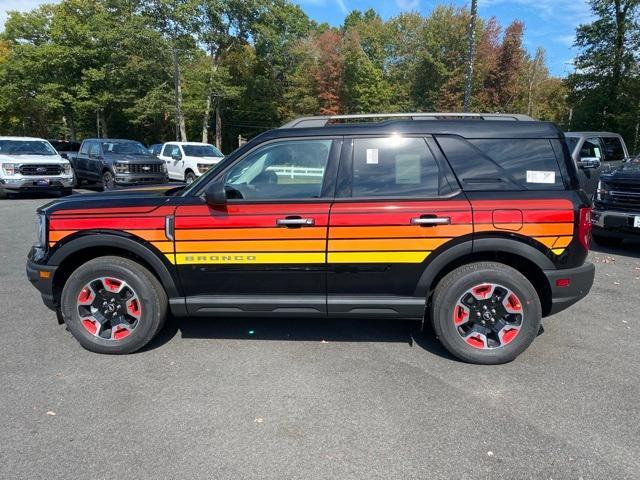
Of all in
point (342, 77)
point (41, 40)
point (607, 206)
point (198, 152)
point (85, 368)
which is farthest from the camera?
point (342, 77)

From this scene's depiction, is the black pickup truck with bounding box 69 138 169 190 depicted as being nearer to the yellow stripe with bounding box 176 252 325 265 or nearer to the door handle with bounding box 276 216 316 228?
the yellow stripe with bounding box 176 252 325 265

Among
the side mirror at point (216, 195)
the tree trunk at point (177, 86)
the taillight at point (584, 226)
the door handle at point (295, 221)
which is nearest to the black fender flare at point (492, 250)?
the taillight at point (584, 226)

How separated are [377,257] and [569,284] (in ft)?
4.81

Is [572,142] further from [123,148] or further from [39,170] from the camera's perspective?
[39,170]

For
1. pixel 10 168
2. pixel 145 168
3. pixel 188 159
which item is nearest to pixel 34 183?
pixel 10 168

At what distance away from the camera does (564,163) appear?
361 centimetres

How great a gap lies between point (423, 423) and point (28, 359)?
10.0 feet

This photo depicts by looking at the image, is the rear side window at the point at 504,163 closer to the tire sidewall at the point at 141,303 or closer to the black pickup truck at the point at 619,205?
the tire sidewall at the point at 141,303

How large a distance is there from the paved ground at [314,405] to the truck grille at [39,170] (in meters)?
10.9

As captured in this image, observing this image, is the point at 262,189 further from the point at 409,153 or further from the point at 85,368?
the point at 85,368

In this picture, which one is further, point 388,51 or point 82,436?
point 388,51

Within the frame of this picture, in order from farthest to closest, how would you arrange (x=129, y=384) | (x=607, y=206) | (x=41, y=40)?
(x=41, y=40) < (x=607, y=206) < (x=129, y=384)

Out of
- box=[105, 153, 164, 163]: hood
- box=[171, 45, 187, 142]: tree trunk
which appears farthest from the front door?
box=[171, 45, 187, 142]: tree trunk

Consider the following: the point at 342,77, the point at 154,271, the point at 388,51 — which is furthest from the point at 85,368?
the point at 388,51
